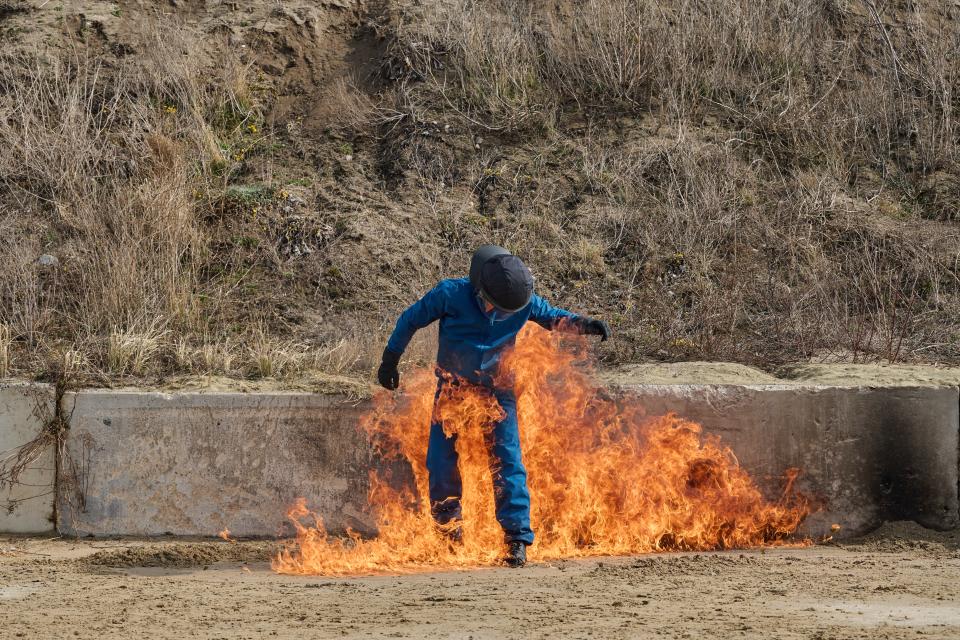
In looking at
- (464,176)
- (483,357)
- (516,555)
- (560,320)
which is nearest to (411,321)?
(483,357)

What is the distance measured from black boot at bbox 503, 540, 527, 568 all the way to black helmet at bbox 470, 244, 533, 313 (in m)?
1.24

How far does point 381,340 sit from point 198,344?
1342 mm

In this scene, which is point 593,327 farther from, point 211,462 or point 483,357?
point 211,462

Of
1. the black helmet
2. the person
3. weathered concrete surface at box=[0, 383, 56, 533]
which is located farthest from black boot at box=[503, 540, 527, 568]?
weathered concrete surface at box=[0, 383, 56, 533]

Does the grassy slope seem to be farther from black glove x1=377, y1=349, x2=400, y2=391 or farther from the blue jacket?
the blue jacket

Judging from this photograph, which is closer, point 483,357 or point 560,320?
point 483,357

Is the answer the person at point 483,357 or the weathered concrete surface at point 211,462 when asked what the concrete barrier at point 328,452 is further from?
the person at point 483,357

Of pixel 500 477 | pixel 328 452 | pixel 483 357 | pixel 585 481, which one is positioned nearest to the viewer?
pixel 500 477

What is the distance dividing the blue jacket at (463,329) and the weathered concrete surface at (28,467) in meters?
2.24

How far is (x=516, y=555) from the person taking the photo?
17.5 feet

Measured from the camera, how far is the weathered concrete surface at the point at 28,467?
6.08 meters

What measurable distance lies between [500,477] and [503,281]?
3.44 ft

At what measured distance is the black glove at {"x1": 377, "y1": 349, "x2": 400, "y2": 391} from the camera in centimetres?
563

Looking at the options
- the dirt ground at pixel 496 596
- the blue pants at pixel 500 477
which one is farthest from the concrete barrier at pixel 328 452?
the blue pants at pixel 500 477
